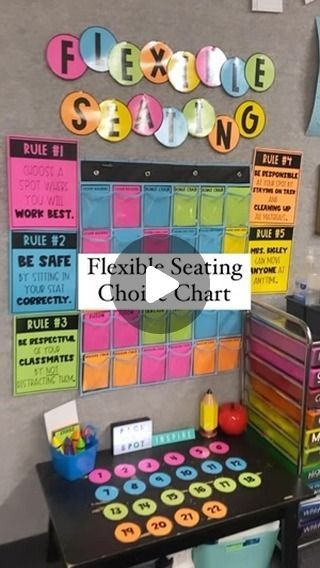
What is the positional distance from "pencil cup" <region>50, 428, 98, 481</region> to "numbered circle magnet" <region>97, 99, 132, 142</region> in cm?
86

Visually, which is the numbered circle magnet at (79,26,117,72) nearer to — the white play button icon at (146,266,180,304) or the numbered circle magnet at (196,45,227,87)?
the numbered circle magnet at (196,45,227,87)

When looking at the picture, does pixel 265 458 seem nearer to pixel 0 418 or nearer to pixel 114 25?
pixel 0 418

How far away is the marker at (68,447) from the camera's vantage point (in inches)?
53.2

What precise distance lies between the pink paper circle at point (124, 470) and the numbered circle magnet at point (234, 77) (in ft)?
3.66

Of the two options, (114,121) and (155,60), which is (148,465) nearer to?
(114,121)

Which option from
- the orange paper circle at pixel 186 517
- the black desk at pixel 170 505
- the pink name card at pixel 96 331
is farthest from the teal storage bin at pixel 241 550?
the pink name card at pixel 96 331

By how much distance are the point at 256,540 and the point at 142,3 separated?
4.91 feet

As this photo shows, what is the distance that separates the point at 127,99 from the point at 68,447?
0.97m

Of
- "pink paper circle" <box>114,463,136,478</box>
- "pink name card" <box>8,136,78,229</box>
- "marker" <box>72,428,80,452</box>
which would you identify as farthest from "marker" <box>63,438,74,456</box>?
"pink name card" <box>8,136,78,229</box>

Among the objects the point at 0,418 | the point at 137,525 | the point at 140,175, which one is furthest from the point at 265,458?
the point at 140,175

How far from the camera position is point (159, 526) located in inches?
46.3

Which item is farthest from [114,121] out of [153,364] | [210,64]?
[153,364]

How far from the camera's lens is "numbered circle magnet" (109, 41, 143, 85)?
1304 mm

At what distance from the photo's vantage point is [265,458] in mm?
1456
